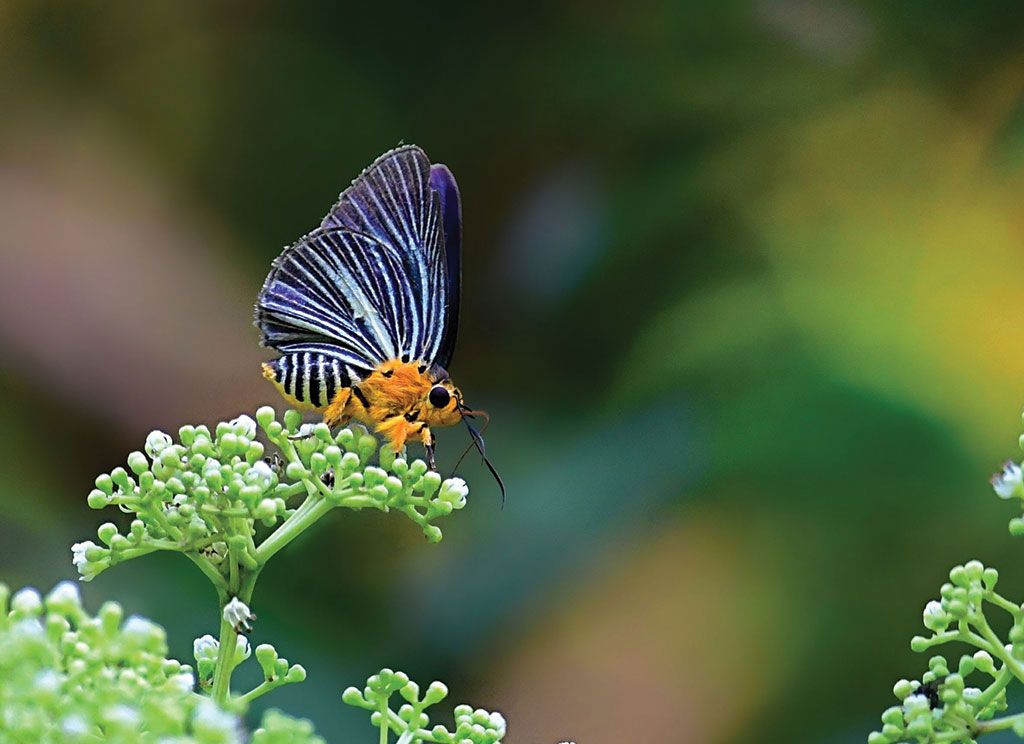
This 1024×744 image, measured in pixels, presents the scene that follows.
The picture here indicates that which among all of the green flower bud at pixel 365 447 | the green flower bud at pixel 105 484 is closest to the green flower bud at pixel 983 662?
the green flower bud at pixel 365 447

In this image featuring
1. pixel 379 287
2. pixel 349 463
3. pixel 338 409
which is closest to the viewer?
pixel 349 463

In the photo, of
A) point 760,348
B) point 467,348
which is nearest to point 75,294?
point 467,348

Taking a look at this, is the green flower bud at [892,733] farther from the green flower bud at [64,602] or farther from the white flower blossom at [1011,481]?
the green flower bud at [64,602]

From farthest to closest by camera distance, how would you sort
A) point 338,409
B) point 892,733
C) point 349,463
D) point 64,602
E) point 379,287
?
point 379,287 < point 338,409 < point 349,463 < point 892,733 < point 64,602

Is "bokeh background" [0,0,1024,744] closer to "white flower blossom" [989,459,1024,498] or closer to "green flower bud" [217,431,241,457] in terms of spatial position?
"green flower bud" [217,431,241,457]

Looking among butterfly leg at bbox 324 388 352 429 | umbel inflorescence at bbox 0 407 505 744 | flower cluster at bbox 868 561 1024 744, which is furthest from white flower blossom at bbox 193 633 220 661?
flower cluster at bbox 868 561 1024 744

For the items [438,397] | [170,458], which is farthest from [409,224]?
[170,458]

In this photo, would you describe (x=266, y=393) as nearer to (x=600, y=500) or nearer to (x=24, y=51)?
(x=600, y=500)

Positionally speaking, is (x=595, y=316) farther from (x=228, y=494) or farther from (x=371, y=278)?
(x=228, y=494)
